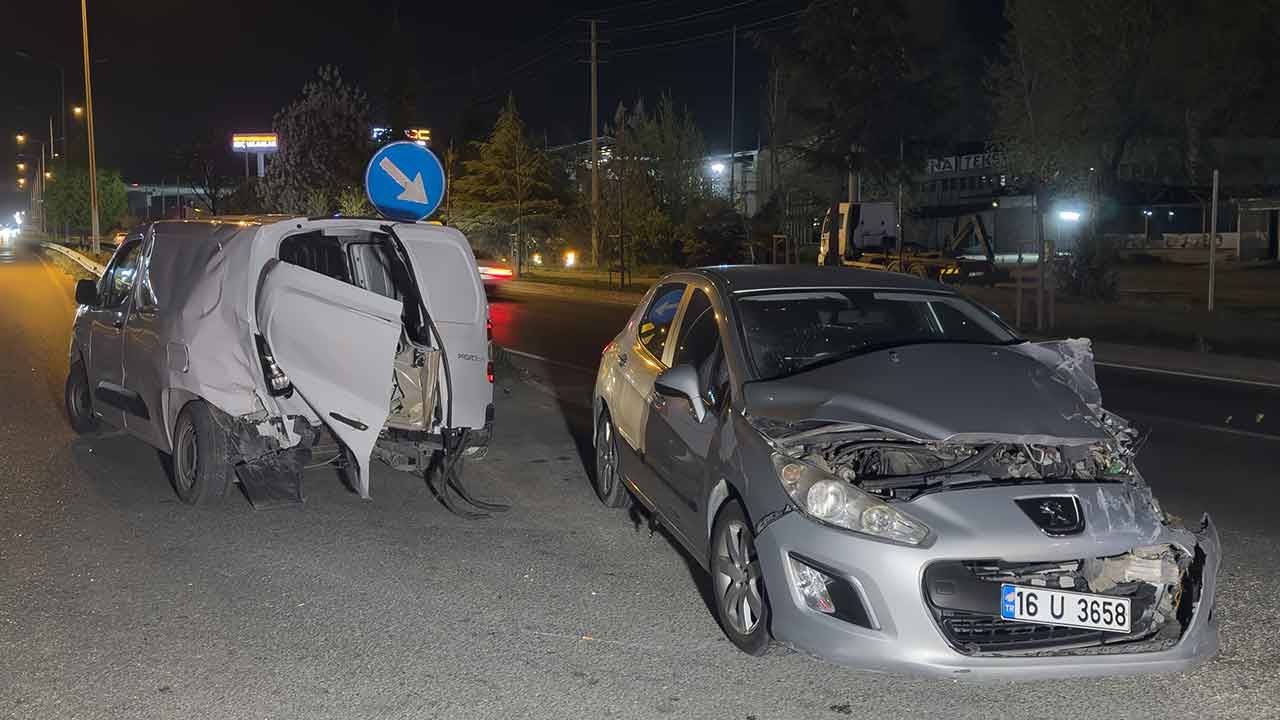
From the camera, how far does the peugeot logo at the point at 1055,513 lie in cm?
454

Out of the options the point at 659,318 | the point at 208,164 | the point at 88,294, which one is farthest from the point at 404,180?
Result: the point at 208,164

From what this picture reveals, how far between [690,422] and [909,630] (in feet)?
5.75

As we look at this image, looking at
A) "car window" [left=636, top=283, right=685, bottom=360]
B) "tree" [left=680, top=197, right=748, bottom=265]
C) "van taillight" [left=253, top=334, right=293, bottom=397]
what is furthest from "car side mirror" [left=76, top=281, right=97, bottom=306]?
"tree" [left=680, top=197, right=748, bottom=265]

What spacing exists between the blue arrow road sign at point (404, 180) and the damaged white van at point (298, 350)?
2380 mm

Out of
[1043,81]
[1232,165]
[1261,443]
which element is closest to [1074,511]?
[1261,443]

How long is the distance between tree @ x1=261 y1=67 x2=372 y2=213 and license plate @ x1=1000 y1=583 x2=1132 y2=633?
31479 mm

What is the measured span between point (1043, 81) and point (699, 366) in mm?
34848

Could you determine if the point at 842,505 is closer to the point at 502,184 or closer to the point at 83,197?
the point at 502,184

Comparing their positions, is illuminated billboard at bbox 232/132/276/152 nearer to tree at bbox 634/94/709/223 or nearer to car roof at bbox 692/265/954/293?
tree at bbox 634/94/709/223

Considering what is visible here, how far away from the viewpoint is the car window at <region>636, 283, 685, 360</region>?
6.98 m

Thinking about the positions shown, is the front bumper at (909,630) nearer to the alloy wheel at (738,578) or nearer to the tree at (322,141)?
the alloy wheel at (738,578)

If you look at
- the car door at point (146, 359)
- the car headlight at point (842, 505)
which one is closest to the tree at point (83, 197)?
the car door at point (146, 359)

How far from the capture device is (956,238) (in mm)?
39812

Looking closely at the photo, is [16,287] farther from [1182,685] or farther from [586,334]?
[1182,685]
